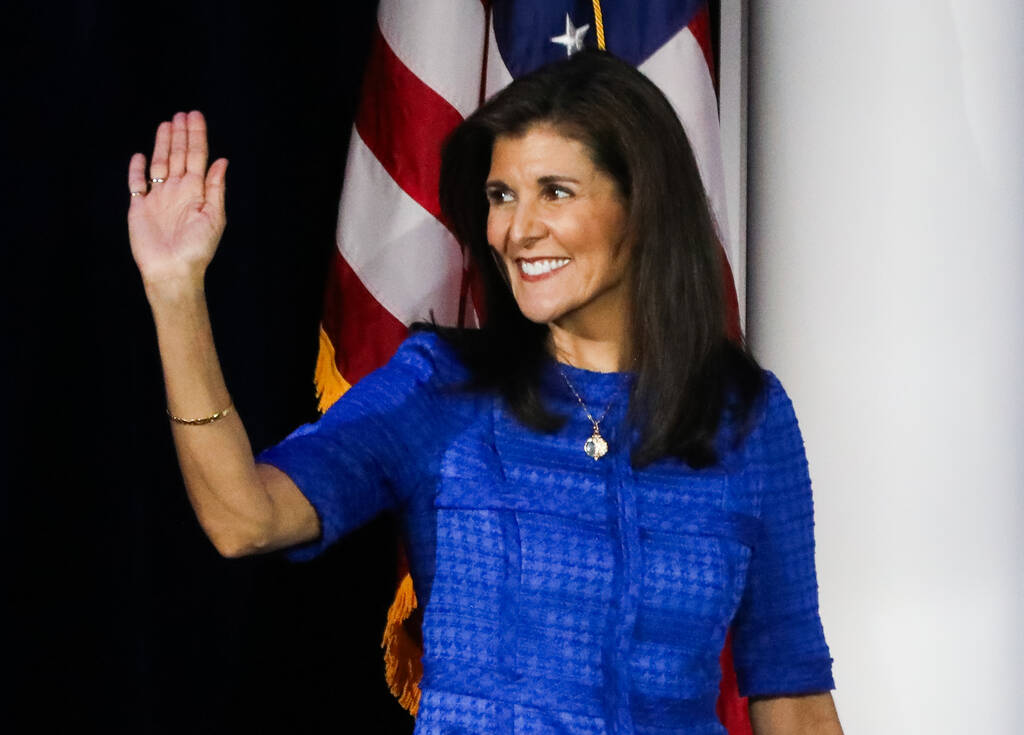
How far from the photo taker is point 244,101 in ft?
6.12

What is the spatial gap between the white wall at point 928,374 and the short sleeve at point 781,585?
21.4 inches

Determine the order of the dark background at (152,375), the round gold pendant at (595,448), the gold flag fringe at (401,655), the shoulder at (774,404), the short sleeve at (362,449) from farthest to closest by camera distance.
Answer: the gold flag fringe at (401,655) → the dark background at (152,375) → the shoulder at (774,404) → the round gold pendant at (595,448) → the short sleeve at (362,449)

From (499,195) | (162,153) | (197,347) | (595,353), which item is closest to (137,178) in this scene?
(162,153)

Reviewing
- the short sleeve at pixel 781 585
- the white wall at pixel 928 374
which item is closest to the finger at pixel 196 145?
the short sleeve at pixel 781 585

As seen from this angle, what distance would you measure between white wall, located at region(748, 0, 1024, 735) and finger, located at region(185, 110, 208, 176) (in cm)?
112

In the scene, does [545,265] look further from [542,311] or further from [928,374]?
[928,374]

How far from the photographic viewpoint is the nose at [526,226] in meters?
1.32

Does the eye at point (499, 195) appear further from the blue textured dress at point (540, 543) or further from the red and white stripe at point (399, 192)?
the red and white stripe at point (399, 192)

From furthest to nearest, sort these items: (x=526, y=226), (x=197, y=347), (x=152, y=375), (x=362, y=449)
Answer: (x=152, y=375) < (x=526, y=226) < (x=362, y=449) < (x=197, y=347)

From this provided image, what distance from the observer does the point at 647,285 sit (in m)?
1.38

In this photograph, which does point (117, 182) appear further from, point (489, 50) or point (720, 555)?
point (720, 555)

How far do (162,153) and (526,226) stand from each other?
381 mm

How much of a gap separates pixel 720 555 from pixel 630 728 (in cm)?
20

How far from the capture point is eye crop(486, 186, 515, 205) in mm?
1378
